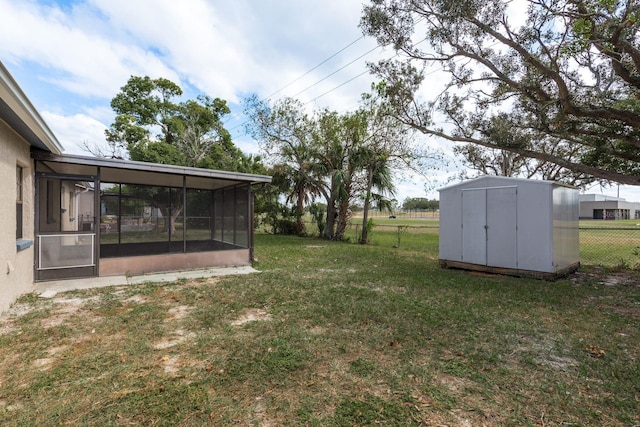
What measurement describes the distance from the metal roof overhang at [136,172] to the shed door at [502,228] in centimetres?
541

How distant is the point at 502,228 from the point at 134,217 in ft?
31.9

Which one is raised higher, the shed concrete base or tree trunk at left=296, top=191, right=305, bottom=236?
tree trunk at left=296, top=191, right=305, bottom=236

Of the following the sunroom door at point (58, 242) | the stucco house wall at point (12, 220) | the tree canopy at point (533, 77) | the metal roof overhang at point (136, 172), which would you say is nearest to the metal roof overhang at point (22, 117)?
the stucco house wall at point (12, 220)

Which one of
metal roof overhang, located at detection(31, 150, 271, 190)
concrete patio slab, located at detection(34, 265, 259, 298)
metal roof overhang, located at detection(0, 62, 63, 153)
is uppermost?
metal roof overhang, located at detection(0, 62, 63, 153)

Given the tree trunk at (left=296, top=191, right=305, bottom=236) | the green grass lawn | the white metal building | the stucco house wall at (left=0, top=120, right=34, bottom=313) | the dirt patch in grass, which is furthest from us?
the white metal building

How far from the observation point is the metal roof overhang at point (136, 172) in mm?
5785

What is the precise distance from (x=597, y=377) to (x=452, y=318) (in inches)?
60.8

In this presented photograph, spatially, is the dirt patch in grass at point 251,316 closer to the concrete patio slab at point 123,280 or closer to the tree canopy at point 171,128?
the concrete patio slab at point 123,280

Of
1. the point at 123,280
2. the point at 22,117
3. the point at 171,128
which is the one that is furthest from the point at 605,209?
the point at 22,117

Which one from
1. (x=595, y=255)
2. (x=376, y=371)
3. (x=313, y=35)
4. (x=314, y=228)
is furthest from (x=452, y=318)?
(x=314, y=228)

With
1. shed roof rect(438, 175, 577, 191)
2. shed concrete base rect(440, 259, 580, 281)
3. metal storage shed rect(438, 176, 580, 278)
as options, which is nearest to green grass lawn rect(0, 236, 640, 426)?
shed concrete base rect(440, 259, 580, 281)

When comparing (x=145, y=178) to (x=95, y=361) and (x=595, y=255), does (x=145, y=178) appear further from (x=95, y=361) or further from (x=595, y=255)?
(x=595, y=255)

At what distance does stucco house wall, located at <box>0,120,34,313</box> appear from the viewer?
400 centimetres

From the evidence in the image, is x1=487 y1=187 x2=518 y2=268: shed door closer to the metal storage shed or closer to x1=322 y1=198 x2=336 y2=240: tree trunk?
the metal storage shed
